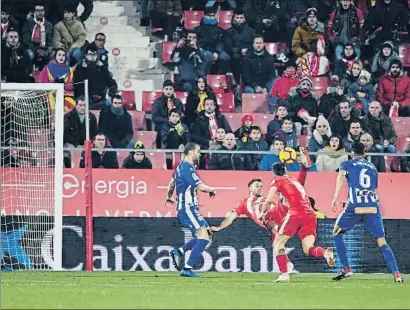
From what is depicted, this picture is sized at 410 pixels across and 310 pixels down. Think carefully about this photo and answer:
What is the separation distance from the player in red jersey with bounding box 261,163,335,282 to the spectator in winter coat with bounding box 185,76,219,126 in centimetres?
521

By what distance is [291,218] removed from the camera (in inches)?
728

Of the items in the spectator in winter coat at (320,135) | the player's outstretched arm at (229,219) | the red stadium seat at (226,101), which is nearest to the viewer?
the player's outstretched arm at (229,219)

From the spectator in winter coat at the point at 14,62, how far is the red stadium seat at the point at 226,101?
364cm

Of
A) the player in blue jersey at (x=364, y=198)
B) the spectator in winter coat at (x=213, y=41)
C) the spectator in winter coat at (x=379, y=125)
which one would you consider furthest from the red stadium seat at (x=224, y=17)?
the player in blue jersey at (x=364, y=198)

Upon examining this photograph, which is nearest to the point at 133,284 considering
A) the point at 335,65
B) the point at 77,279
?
the point at 77,279

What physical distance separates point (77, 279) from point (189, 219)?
202 centimetres

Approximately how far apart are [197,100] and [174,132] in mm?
1365

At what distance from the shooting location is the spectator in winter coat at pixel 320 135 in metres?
22.8

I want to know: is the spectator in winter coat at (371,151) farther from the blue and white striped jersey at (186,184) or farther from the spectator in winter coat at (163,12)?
the spectator in winter coat at (163,12)

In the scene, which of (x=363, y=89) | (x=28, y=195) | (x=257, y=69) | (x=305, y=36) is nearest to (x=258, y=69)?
(x=257, y=69)

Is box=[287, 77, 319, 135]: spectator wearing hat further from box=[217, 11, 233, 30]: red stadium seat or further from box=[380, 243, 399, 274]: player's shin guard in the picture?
box=[380, 243, 399, 274]: player's shin guard

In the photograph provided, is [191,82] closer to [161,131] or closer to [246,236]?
[161,131]

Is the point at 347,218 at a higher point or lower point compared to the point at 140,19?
lower

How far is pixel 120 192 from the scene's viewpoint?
69.1 feet
